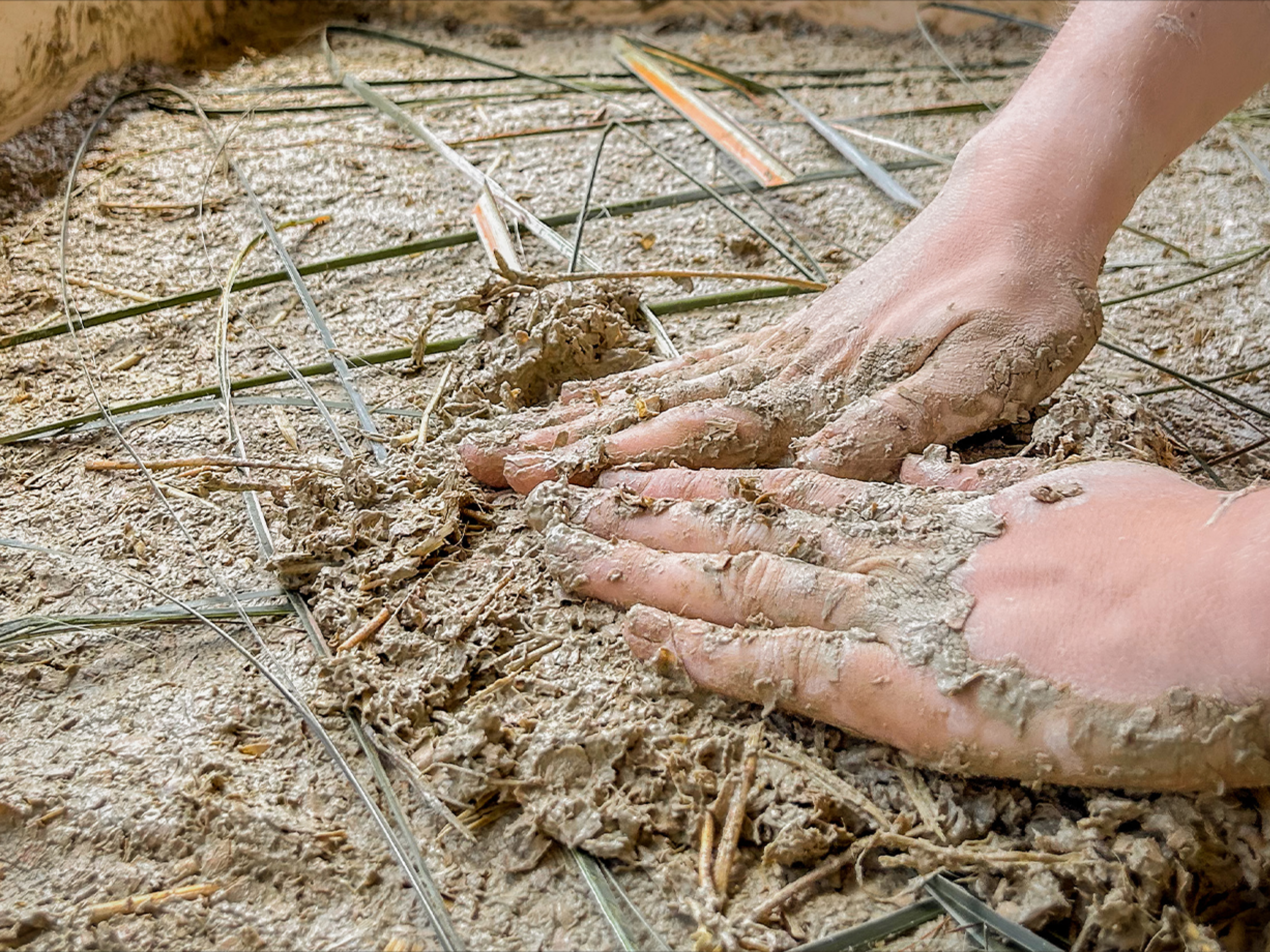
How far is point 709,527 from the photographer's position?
0.98 metres

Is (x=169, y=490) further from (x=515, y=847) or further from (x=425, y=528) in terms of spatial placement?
(x=515, y=847)

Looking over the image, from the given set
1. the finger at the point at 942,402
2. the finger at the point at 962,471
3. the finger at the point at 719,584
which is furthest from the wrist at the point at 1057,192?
the finger at the point at 719,584

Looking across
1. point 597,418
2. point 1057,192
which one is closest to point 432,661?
point 597,418

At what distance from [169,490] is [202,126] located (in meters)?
1.30

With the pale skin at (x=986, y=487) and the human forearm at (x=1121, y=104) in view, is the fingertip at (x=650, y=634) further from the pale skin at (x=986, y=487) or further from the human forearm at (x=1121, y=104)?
the human forearm at (x=1121, y=104)

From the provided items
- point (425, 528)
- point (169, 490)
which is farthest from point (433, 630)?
point (169, 490)

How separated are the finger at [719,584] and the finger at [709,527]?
20 millimetres

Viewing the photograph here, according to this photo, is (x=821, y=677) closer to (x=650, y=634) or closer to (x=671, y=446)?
(x=650, y=634)

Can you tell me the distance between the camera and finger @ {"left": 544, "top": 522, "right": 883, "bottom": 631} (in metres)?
0.89

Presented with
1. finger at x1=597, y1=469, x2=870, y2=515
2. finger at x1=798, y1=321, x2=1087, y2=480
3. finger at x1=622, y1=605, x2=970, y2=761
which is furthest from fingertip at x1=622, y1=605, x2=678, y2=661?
finger at x1=798, y1=321, x2=1087, y2=480

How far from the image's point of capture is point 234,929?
775 millimetres

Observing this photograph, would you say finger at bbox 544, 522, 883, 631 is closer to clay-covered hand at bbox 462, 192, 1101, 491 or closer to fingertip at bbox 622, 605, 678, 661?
fingertip at bbox 622, 605, 678, 661

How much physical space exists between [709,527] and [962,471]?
0.94ft

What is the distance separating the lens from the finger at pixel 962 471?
987 millimetres
